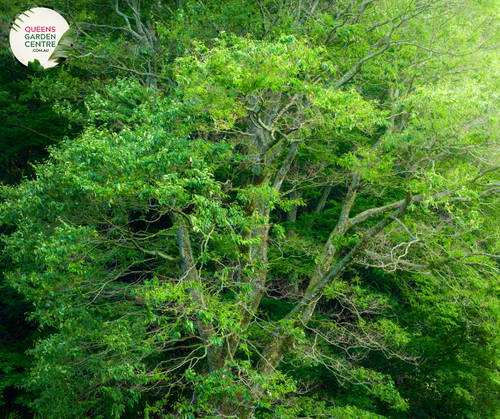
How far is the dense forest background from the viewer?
283 inches

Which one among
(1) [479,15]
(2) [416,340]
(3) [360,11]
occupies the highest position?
(1) [479,15]

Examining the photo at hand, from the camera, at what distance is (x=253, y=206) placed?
948 cm

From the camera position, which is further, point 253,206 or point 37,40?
point 253,206

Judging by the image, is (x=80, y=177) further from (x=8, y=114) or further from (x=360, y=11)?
(x=8, y=114)

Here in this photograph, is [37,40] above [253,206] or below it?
above

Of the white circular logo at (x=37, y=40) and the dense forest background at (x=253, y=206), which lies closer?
the white circular logo at (x=37, y=40)

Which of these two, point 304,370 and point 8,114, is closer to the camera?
point 304,370

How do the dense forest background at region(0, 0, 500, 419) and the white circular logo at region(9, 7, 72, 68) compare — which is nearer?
the white circular logo at region(9, 7, 72, 68)

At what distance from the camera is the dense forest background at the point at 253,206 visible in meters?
7.18

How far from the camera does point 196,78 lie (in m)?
7.10

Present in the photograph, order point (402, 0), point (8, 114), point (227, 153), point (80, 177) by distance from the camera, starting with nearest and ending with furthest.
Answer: point (80, 177) < point (227, 153) < point (402, 0) < point (8, 114)

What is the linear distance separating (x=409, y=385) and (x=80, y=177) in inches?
439

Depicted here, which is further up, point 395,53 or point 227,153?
point 395,53

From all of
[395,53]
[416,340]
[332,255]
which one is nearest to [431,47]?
[395,53]
